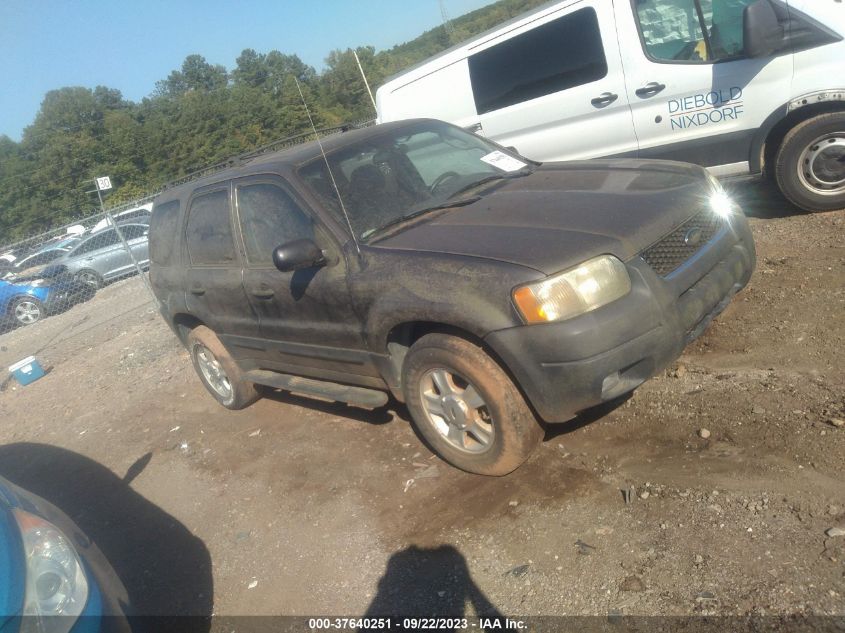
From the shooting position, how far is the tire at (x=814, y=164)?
17.1 feet

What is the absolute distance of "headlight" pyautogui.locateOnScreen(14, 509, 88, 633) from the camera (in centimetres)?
231

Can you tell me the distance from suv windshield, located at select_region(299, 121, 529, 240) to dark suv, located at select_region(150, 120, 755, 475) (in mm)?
13

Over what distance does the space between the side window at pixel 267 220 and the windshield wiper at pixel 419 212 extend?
1.25 ft

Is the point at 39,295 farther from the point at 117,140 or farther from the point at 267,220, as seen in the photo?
the point at 117,140

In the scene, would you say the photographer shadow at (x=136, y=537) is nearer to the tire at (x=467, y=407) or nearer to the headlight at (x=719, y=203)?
the tire at (x=467, y=407)

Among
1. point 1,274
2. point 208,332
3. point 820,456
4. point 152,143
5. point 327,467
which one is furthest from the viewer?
point 152,143

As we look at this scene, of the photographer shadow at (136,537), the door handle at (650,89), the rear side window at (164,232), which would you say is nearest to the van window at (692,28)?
the door handle at (650,89)

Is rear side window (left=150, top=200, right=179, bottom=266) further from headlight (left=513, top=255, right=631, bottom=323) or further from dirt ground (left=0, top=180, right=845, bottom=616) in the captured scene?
headlight (left=513, top=255, right=631, bottom=323)

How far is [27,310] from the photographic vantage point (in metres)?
14.3

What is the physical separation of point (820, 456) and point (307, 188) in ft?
9.89

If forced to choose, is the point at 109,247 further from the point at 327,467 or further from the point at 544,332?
the point at 544,332

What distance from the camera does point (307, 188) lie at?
3.98m

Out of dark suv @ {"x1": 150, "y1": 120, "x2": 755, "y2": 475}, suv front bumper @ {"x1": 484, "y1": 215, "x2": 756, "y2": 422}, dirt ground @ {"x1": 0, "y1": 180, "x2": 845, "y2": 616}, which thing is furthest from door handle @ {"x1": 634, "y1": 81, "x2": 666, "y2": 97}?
suv front bumper @ {"x1": 484, "y1": 215, "x2": 756, "y2": 422}

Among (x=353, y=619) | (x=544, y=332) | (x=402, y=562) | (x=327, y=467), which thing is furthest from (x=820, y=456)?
(x=327, y=467)
